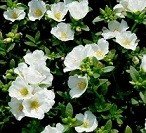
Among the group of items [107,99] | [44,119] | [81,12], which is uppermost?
[81,12]

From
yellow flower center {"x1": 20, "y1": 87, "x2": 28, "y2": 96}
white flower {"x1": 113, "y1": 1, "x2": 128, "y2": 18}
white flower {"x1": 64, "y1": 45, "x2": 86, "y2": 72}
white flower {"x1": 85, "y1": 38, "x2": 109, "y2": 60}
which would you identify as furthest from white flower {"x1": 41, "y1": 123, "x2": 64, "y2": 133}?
white flower {"x1": 113, "y1": 1, "x2": 128, "y2": 18}

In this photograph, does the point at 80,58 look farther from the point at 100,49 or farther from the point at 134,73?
the point at 134,73

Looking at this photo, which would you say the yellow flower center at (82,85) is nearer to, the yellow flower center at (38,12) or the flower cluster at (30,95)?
the flower cluster at (30,95)

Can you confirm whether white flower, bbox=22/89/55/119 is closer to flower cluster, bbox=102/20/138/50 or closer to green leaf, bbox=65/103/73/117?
green leaf, bbox=65/103/73/117

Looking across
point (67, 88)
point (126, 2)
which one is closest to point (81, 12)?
point (126, 2)

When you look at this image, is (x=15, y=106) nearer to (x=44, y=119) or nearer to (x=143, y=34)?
(x=44, y=119)
